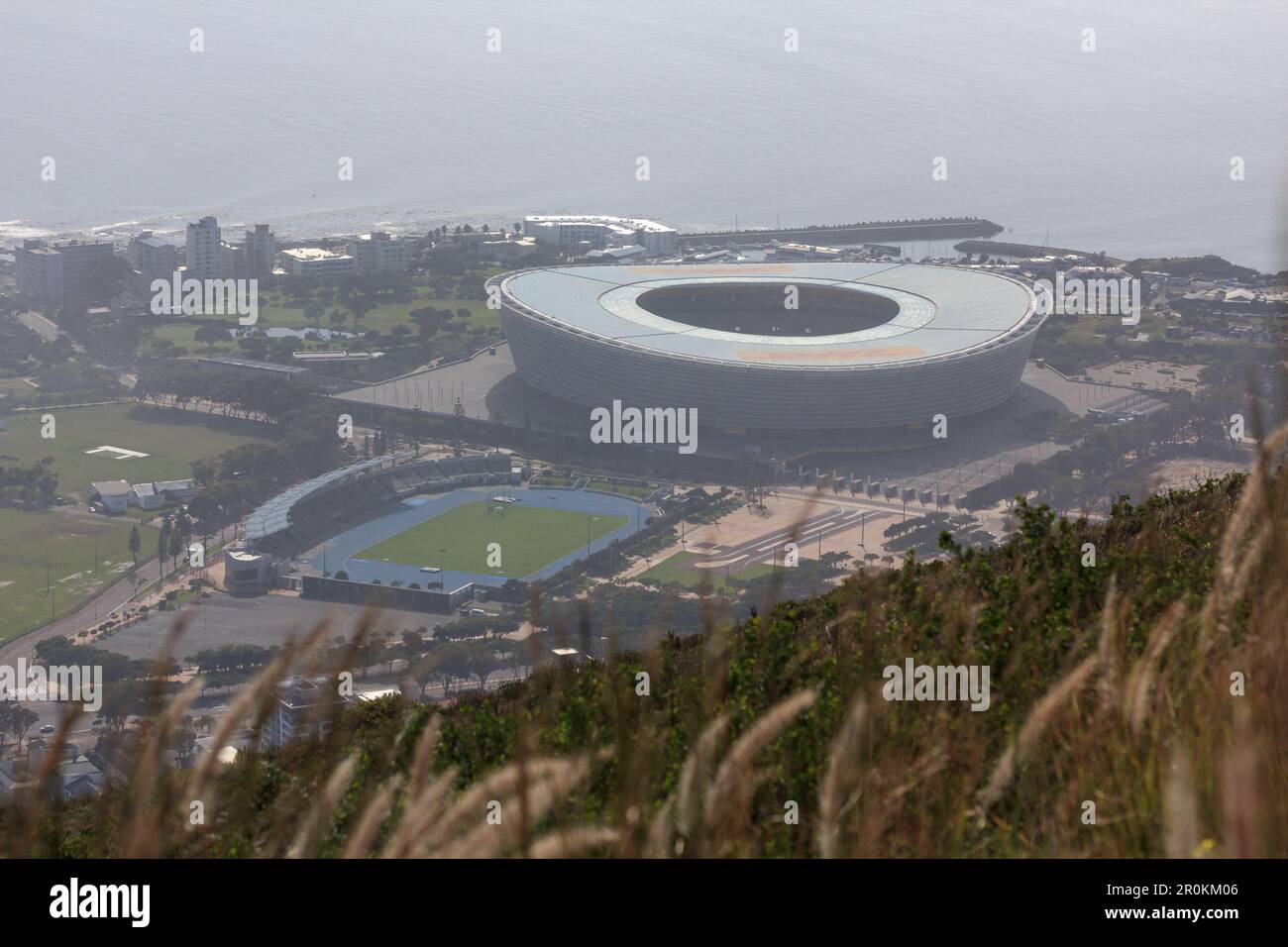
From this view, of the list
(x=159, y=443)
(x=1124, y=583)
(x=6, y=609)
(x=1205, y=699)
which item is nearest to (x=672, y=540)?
(x=6, y=609)

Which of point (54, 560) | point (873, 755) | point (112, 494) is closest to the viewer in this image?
point (873, 755)

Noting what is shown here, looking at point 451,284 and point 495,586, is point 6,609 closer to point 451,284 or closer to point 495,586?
point 495,586

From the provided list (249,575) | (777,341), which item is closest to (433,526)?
(249,575)

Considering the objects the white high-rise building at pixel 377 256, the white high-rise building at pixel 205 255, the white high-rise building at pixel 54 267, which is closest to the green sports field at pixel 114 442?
the white high-rise building at pixel 205 255

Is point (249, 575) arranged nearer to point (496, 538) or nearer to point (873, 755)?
point (496, 538)

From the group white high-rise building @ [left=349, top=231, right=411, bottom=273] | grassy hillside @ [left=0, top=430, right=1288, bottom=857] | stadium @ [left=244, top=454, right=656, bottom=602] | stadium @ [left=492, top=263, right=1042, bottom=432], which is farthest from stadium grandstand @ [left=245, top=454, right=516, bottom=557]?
grassy hillside @ [left=0, top=430, right=1288, bottom=857]

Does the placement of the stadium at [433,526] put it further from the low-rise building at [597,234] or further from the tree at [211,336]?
the low-rise building at [597,234]

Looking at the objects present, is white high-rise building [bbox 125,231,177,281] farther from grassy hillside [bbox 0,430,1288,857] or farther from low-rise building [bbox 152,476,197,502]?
grassy hillside [bbox 0,430,1288,857]
